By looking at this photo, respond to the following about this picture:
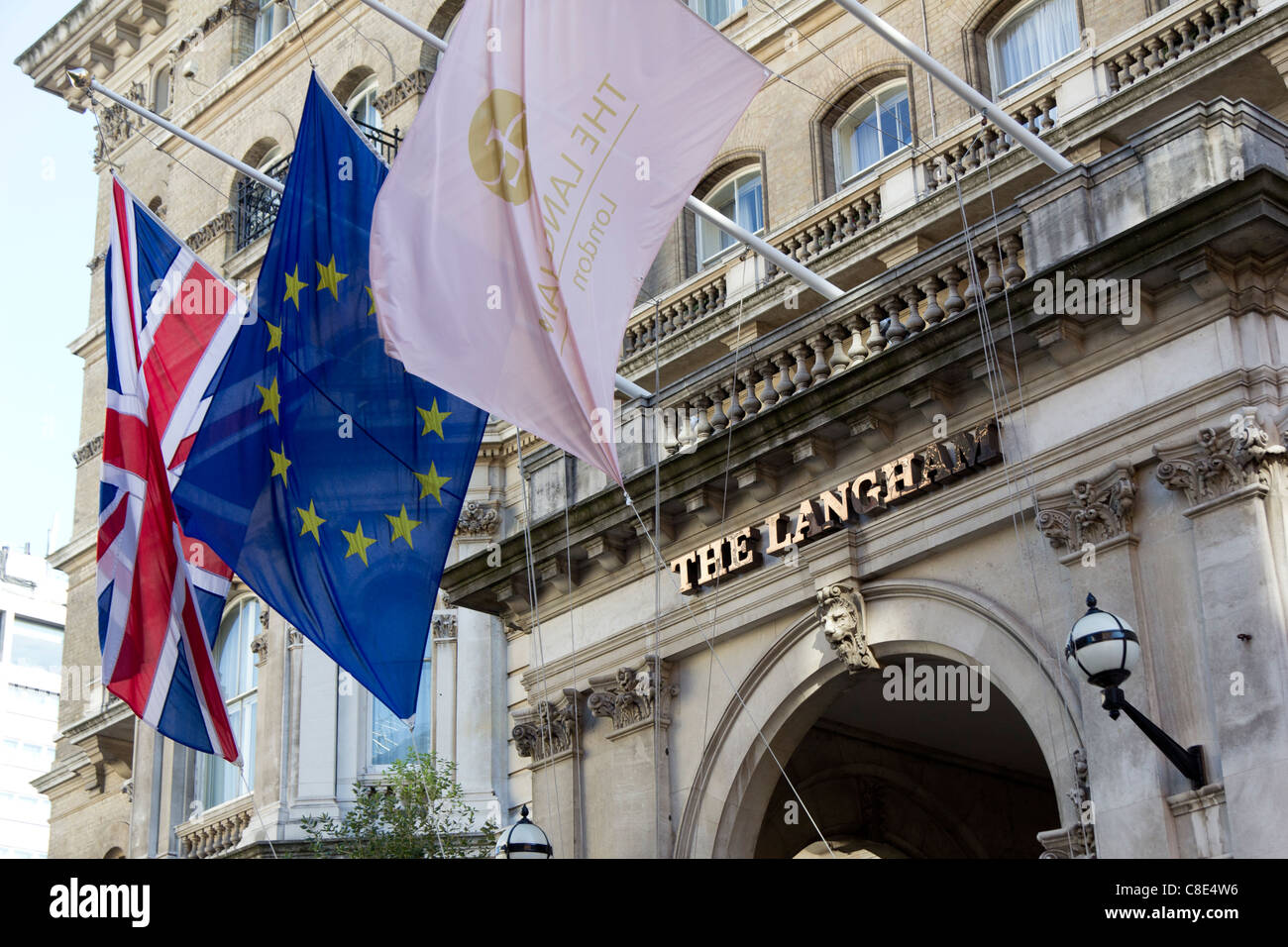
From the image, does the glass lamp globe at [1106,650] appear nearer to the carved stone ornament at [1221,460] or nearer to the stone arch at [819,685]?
the carved stone ornament at [1221,460]

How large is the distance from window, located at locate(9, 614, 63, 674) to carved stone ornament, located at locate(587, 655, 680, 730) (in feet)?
246

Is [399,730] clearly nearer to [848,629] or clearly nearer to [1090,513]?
[848,629]

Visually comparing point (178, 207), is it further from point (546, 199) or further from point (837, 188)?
point (546, 199)

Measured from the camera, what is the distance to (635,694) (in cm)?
1783

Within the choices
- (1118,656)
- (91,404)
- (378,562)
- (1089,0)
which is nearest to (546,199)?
(378,562)

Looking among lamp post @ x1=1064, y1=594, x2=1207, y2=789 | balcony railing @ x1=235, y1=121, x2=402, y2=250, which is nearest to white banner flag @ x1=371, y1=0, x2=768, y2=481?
lamp post @ x1=1064, y1=594, x2=1207, y2=789

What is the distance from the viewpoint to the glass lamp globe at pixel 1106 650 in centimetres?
1228

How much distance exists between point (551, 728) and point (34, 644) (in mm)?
76696

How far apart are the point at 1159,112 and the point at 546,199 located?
909 centimetres

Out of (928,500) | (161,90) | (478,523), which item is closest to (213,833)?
(478,523)

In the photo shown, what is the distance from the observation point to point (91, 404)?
1622 inches

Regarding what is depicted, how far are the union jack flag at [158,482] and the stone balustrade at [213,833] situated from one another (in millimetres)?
10287

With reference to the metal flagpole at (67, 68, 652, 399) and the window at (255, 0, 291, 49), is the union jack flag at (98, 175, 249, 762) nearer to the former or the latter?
the metal flagpole at (67, 68, 652, 399)

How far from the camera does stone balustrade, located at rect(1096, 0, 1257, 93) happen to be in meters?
19.6
